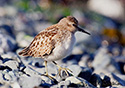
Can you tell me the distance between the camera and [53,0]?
15.7m

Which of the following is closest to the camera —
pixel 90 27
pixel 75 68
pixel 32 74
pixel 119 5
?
pixel 32 74

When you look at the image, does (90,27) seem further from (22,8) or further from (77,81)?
(77,81)

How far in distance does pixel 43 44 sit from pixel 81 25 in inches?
318

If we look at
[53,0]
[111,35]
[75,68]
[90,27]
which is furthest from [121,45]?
[75,68]

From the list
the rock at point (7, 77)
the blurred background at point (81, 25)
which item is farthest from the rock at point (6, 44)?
the rock at point (7, 77)

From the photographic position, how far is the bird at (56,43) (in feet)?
19.3

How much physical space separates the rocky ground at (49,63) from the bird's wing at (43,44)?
384 millimetres

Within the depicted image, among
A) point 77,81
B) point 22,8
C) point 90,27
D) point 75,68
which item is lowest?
point 77,81

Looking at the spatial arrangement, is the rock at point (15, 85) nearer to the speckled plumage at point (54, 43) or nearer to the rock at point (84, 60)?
the speckled plumage at point (54, 43)

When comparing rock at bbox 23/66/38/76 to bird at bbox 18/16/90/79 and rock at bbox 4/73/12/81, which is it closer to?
bird at bbox 18/16/90/79

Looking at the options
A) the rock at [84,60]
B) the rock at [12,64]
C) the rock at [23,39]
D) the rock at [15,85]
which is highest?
the rock at [23,39]

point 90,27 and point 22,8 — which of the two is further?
point 22,8

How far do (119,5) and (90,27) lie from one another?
6978 mm

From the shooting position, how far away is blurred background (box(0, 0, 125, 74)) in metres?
8.77
